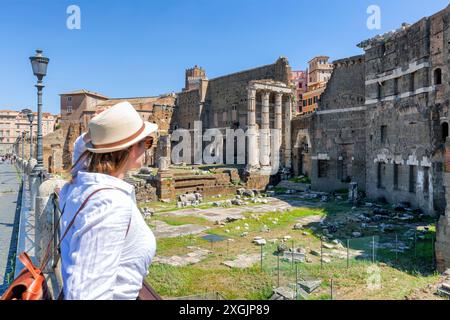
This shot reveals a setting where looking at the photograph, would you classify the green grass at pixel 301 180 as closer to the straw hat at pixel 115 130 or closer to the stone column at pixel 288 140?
the stone column at pixel 288 140

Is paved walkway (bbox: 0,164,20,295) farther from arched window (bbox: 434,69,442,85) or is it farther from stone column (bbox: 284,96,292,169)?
stone column (bbox: 284,96,292,169)

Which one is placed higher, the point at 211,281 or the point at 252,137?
the point at 252,137

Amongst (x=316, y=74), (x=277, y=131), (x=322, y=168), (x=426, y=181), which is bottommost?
(x=426, y=181)

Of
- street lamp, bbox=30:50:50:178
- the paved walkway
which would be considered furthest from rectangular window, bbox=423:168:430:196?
the paved walkway

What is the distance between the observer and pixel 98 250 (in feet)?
5.04

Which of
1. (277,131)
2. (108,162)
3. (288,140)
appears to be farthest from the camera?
(277,131)

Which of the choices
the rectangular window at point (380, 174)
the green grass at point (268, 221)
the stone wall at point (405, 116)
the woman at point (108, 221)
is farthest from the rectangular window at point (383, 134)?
the woman at point (108, 221)

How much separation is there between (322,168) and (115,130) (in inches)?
1028

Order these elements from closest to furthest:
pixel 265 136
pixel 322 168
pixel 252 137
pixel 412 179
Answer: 1. pixel 412 179
2. pixel 322 168
3. pixel 252 137
4. pixel 265 136

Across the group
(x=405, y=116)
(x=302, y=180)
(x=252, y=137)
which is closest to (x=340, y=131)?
(x=302, y=180)

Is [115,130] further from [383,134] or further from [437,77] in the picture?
[383,134]

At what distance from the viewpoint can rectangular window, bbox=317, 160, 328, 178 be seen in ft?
86.5

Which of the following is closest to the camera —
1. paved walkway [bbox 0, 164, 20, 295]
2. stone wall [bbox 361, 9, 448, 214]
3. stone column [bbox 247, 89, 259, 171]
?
paved walkway [bbox 0, 164, 20, 295]
